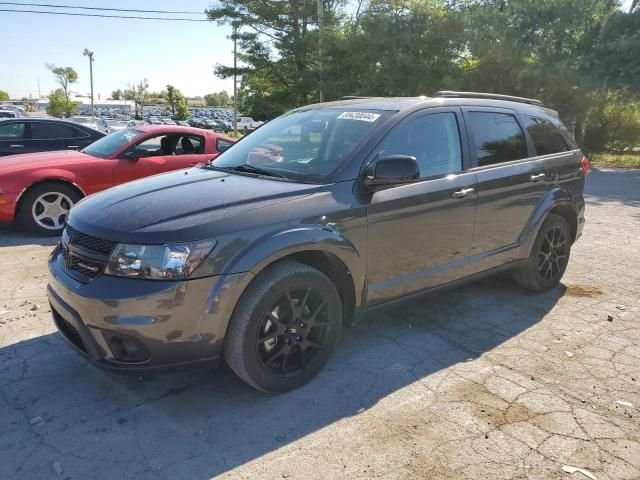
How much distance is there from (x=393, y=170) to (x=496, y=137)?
150cm

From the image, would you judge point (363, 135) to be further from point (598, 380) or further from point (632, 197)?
point (632, 197)

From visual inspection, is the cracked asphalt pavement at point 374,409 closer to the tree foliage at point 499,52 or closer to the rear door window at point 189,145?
the rear door window at point 189,145

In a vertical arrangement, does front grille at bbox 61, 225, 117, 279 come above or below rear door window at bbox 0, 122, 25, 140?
below

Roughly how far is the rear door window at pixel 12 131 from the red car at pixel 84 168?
6.84 feet

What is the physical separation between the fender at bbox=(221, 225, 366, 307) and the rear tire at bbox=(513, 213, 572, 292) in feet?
6.91

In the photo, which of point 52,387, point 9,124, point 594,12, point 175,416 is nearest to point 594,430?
point 175,416

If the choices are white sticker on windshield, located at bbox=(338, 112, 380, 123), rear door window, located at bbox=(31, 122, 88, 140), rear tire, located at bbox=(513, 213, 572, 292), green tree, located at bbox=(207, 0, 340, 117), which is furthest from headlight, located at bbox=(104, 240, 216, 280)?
green tree, located at bbox=(207, 0, 340, 117)

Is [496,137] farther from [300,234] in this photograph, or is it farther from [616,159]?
[616,159]

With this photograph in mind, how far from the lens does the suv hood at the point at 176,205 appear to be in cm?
265

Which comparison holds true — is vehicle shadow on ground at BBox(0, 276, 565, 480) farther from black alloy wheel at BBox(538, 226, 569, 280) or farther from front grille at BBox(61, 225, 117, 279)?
black alloy wheel at BBox(538, 226, 569, 280)

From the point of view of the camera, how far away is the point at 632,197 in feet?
35.7

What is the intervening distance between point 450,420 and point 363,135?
6.08 ft

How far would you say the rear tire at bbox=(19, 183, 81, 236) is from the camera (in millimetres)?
6566

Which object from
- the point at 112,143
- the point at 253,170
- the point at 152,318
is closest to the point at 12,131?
the point at 112,143
